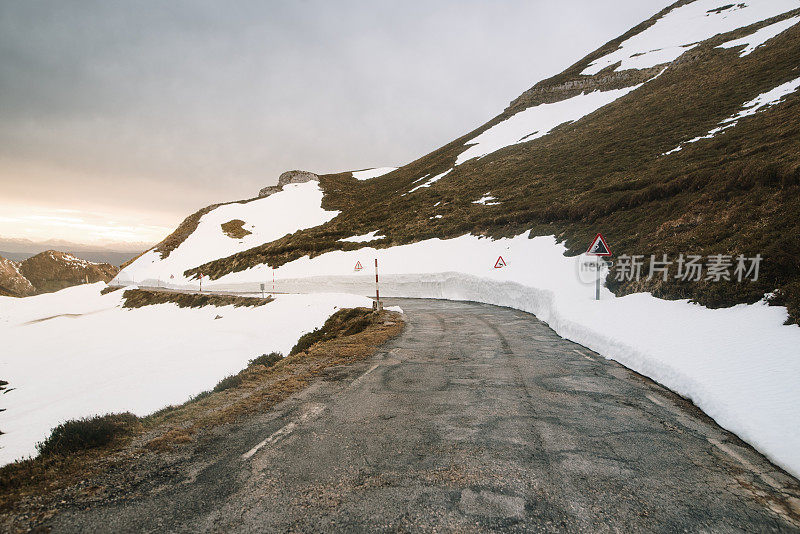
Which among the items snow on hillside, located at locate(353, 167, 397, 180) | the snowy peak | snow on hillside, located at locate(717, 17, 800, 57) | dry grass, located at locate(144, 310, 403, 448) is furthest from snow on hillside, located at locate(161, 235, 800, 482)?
the snowy peak

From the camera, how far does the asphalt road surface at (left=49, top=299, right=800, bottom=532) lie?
2.86 m

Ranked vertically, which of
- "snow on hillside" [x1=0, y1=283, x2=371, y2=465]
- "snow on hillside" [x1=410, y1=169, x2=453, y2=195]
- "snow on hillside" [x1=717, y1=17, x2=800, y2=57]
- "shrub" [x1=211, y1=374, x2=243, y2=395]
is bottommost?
"snow on hillside" [x1=0, y1=283, x2=371, y2=465]

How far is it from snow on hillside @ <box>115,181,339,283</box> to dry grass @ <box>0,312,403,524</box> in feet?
163

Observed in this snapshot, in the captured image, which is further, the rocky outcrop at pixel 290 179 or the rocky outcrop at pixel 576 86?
the rocky outcrop at pixel 290 179

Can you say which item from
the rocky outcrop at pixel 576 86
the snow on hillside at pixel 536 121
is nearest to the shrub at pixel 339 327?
the snow on hillside at pixel 536 121

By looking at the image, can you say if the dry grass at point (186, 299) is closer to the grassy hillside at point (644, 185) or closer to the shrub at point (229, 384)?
the grassy hillside at point (644, 185)

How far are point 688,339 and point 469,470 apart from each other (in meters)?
6.65

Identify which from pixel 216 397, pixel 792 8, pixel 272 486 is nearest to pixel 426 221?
pixel 216 397

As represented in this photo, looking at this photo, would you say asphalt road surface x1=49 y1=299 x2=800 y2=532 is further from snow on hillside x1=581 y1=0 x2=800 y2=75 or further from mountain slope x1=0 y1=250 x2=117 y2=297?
mountain slope x1=0 y1=250 x2=117 y2=297

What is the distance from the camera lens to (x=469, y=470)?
351cm

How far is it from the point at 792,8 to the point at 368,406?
76.9 metres

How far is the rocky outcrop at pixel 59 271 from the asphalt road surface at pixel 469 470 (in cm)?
11311

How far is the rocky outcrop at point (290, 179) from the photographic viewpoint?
76375mm

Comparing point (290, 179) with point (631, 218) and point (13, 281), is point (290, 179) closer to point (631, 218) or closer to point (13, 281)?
point (631, 218)
